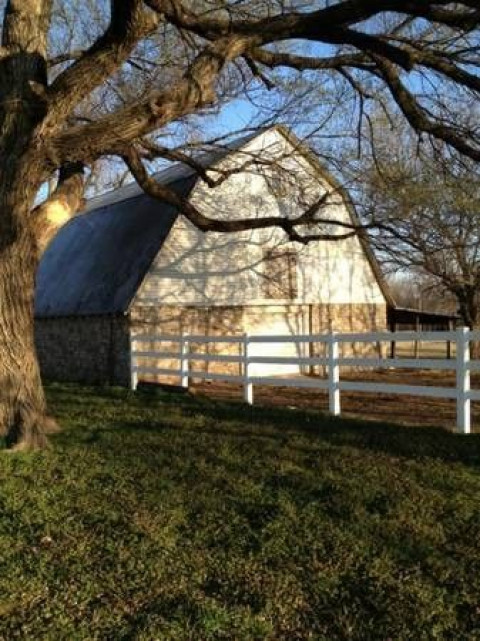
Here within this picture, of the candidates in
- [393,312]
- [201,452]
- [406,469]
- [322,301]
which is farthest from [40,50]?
[393,312]

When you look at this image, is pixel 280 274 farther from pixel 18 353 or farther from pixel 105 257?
pixel 18 353

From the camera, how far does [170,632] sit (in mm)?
→ 4340

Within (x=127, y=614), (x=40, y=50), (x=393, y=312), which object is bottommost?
(x=127, y=614)

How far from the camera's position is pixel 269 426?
1034cm

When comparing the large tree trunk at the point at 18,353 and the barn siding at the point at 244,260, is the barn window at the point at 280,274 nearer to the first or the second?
the barn siding at the point at 244,260

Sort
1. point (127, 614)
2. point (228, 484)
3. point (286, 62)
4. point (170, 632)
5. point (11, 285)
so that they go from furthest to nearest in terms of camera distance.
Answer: point (286, 62) → point (11, 285) → point (228, 484) → point (127, 614) → point (170, 632)

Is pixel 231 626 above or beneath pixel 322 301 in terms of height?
beneath

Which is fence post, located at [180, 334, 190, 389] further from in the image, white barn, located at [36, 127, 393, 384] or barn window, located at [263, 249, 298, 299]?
barn window, located at [263, 249, 298, 299]

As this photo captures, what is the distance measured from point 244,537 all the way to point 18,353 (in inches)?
183

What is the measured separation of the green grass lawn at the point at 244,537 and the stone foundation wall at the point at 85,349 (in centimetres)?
1090

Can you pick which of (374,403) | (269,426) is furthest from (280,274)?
(269,426)

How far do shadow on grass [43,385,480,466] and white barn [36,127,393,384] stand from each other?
6.69m

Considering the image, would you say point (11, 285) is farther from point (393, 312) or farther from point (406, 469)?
point (393, 312)

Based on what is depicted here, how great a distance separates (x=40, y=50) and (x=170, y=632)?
7.74 metres
